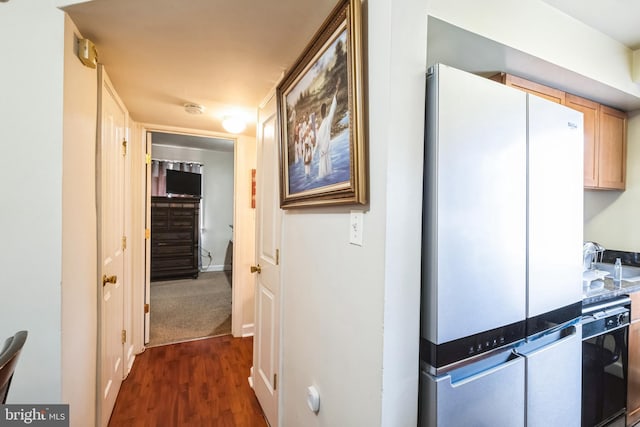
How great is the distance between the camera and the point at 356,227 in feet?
2.98

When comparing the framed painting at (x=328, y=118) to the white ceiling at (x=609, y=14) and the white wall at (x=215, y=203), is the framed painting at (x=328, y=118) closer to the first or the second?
the white ceiling at (x=609, y=14)

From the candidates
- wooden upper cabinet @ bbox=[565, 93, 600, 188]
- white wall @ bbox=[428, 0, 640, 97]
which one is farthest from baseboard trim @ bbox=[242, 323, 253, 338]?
wooden upper cabinet @ bbox=[565, 93, 600, 188]

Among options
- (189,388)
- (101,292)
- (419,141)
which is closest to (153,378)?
(189,388)

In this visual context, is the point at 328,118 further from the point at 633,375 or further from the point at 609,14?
the point at 633,375

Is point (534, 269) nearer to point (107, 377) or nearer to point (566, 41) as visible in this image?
point (566, 41)

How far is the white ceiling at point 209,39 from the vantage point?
3.44 ft

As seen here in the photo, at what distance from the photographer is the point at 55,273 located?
3.26ft

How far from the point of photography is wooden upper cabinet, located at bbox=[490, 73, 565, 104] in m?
1.51

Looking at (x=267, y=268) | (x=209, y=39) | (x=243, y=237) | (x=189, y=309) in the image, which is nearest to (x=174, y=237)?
(x=189, y=309)

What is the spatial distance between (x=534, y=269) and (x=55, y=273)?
178 cm

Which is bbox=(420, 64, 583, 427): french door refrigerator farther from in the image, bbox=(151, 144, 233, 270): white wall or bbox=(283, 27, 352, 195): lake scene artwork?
bbox=(151, 144, 233, 270): white wall

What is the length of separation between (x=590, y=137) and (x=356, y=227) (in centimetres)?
213
